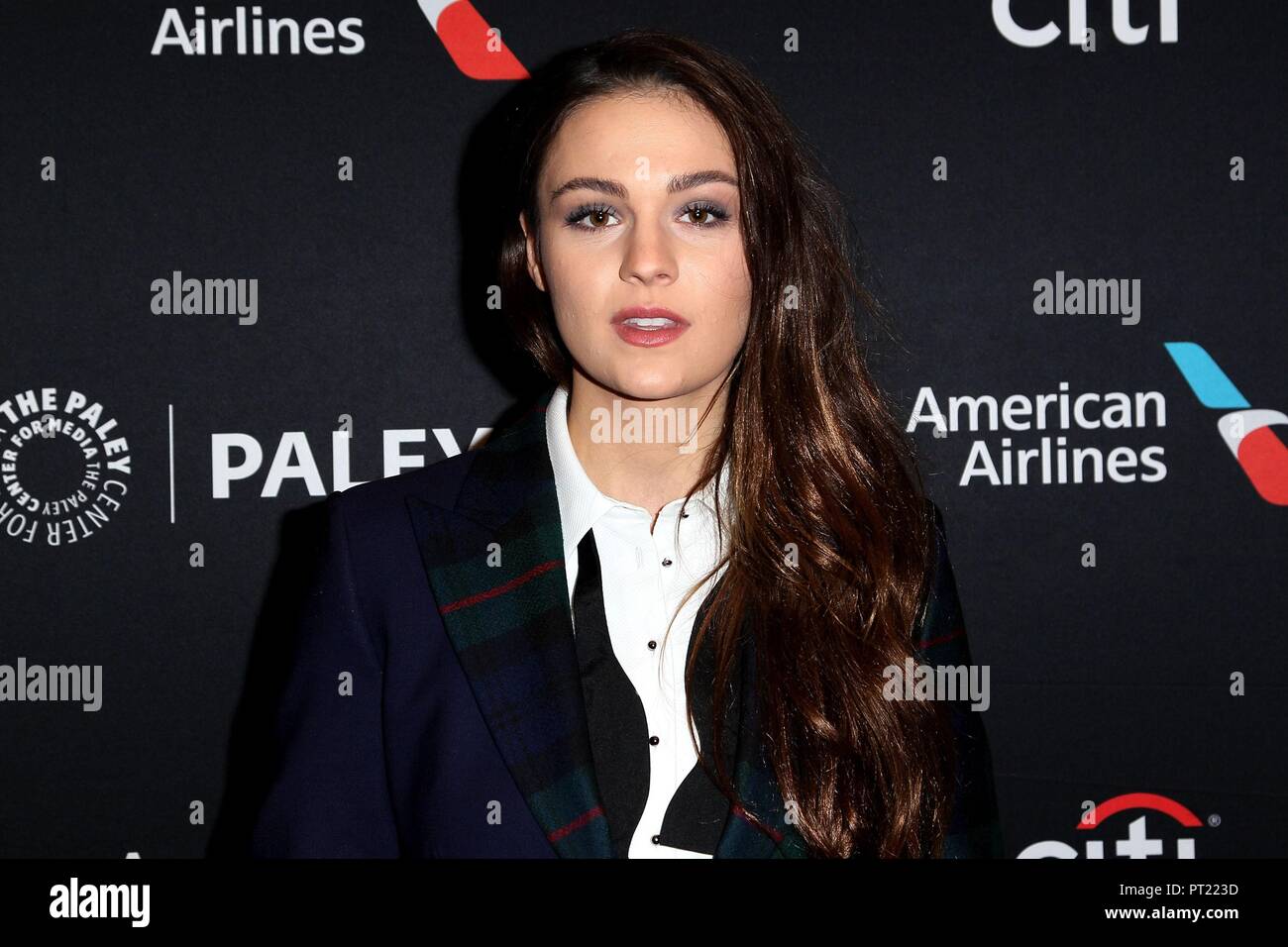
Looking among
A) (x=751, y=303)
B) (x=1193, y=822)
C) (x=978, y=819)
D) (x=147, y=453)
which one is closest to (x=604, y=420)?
(x=751, y=303)

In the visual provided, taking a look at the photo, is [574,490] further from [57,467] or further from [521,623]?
[57,467]

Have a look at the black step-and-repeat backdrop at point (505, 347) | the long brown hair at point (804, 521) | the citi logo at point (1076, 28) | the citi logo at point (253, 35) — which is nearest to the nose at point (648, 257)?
the long brown hair at point (804, 521)

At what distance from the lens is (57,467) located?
2.05 meters

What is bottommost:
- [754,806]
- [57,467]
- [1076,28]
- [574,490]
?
[754,806]

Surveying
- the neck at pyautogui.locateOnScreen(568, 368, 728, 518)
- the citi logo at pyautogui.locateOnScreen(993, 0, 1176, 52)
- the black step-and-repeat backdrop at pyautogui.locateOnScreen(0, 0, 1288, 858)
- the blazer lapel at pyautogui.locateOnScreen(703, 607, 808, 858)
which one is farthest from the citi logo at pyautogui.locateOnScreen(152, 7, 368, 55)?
the blazer lapel at pyautogui.locateOnScreen(703, 607, 808, 858)

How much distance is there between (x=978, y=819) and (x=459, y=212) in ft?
4.55

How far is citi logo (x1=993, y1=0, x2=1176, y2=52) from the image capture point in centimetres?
212

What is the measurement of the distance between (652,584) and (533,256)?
49cm

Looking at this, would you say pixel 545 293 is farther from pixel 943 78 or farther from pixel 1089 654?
pixel 1089 654

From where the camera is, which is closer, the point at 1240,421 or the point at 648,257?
the point at 648,257

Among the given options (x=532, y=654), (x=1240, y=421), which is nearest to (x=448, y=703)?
(x=532, y=654)

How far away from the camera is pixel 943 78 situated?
Result: 6.95 feet

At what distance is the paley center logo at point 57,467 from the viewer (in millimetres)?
2037

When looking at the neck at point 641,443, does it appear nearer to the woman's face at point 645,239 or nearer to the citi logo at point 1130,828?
the woman's face at point 645,239
